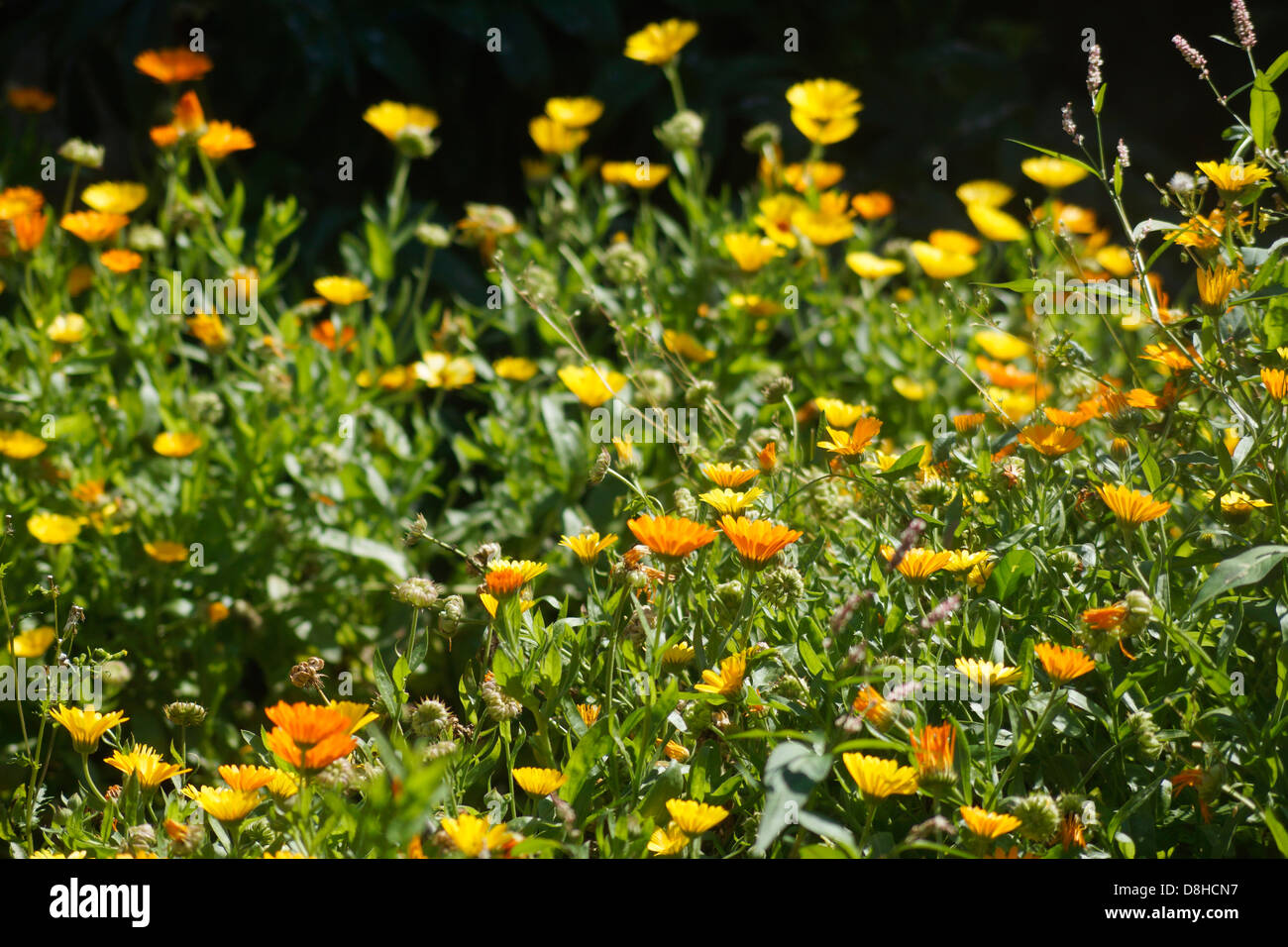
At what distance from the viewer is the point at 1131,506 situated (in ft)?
3.69

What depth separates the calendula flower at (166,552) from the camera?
1.87 meters

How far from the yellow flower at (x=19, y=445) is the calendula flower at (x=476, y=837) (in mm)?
1233

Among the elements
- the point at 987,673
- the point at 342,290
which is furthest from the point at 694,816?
the point at 342,290

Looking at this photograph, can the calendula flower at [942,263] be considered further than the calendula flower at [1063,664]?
Yes

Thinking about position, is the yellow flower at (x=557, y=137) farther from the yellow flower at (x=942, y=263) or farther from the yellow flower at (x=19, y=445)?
the yellow flower at (x=19, y=445)

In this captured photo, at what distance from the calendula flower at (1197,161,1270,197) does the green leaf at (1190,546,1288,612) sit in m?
0.42

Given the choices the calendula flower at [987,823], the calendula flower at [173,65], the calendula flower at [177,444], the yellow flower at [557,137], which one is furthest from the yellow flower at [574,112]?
the calendula flower at [987,823]

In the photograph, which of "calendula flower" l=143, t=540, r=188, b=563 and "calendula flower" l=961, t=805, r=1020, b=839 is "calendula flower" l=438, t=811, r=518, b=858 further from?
"calendula flower" l=143, t=540, r=188, b=563

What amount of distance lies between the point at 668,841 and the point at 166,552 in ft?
3.90

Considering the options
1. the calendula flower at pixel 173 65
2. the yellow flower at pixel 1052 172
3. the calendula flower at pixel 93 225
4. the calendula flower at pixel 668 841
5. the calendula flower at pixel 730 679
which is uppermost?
the calendula flower at pixel 173 65

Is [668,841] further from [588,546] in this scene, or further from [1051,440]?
[1051,440]

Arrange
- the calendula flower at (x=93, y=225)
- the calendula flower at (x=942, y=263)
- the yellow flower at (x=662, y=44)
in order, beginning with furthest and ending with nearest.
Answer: the yellow flower at (x=662, y=44) < the calendula flower at (x=942, y=263) < the calendula flower at (x=93, y=225)

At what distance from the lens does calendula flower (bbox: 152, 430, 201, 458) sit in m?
1.93

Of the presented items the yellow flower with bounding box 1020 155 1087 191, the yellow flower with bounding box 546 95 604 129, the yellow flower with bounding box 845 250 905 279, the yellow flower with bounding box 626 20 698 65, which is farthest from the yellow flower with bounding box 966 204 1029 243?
the yellow flower with bounding box 546 95 604 129
